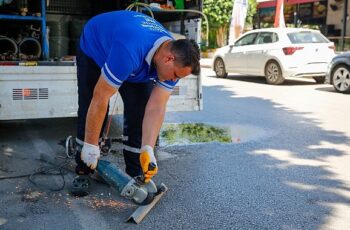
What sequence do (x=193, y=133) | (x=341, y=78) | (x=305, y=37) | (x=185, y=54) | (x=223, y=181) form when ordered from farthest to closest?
1. (x=305, y=37)
2. (x=341, y=78)
3. (x=193, y=133)
4. (x=223, y=181)
5. (x=185, y=54)

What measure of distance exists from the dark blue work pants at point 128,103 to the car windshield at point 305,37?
9.21m

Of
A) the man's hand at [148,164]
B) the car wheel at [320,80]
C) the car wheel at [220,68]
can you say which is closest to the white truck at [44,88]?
the man's hand at [148,164]

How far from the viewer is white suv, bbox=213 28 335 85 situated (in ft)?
40.3

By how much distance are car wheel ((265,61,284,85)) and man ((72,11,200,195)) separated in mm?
9146

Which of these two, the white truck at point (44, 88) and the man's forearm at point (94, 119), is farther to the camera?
the white truck at point (44, 88)

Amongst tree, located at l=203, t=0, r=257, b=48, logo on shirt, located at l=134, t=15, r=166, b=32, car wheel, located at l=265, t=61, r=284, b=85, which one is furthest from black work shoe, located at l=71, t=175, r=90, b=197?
tree, located at l=203, t=0, r=257, b=48

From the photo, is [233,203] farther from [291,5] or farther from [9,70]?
[291,5]

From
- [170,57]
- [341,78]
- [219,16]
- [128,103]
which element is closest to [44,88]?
[128,103]

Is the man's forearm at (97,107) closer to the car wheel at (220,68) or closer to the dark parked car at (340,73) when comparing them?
the dark parked car at (340,73)

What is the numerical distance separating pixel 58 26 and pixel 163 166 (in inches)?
136

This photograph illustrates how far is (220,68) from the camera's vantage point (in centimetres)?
1530

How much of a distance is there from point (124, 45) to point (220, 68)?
40.8 feet

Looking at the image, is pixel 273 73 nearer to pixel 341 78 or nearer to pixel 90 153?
pixel 341 78

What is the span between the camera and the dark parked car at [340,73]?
10.8 meters
